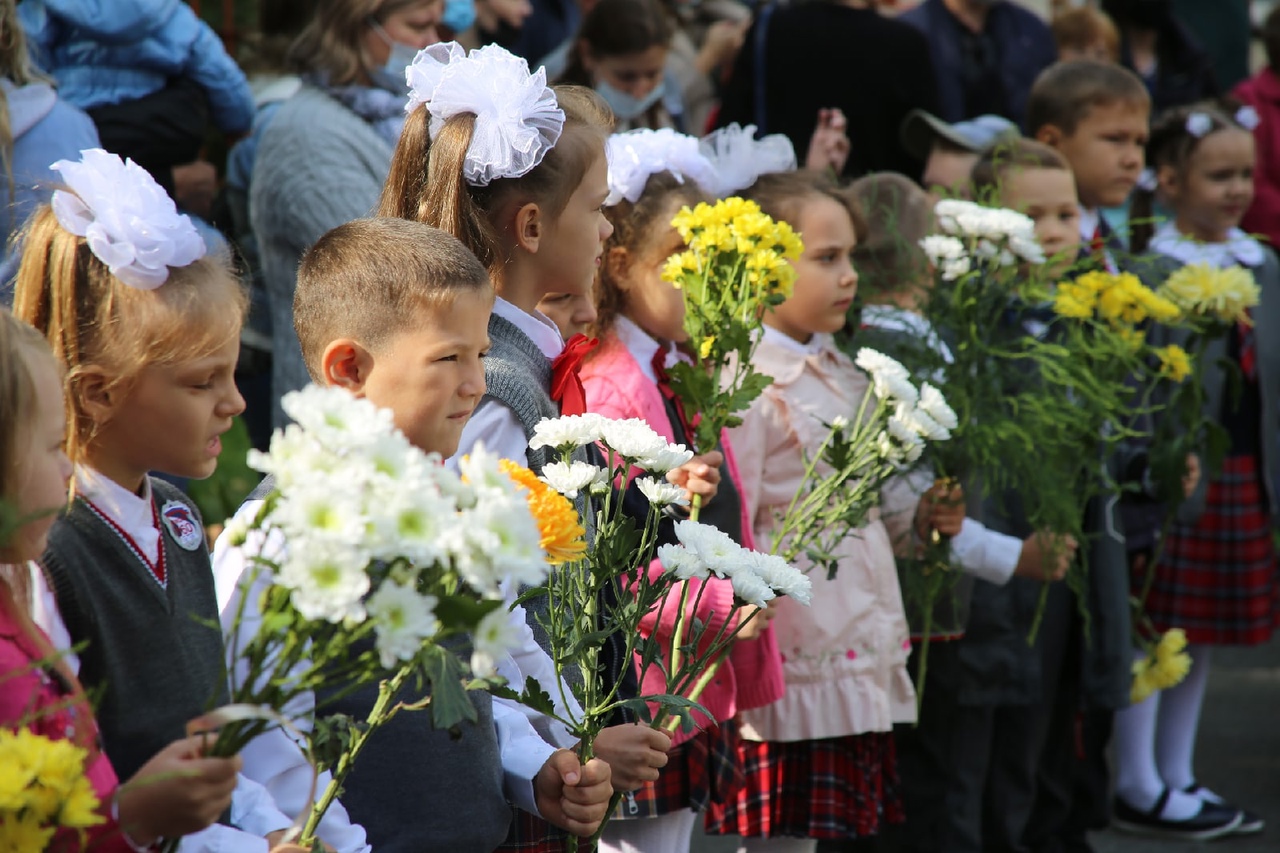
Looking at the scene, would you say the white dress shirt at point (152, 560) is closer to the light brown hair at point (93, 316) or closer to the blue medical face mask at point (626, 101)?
the light brown hair at point (93, 316)

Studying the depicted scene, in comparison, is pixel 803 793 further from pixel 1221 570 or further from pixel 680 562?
pixel 1221 570

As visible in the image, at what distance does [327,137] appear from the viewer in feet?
13.0

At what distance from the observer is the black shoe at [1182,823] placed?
4887mm

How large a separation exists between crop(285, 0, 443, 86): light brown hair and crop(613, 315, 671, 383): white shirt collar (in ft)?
4.38

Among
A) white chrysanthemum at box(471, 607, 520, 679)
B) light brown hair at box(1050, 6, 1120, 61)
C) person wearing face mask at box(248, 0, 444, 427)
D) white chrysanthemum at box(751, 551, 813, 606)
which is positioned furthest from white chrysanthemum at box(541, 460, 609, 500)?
light brown hair at box(1050, 6, 1120, 61)

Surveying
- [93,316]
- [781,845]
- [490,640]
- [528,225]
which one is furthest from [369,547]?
[781,845]

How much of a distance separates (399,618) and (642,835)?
186 cm

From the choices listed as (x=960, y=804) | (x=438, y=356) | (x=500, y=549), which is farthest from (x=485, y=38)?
(x=500, y=549)

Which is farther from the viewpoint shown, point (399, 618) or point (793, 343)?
point (793, 343)

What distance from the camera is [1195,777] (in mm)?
5395

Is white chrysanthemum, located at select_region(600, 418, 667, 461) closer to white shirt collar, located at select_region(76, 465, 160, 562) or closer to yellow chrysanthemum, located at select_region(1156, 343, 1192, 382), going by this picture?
white shirt collar, located at select_region(76, 465, 160, 562)

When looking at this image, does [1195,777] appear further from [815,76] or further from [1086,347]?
[815,76]

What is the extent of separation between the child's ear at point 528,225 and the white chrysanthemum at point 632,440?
62 cm

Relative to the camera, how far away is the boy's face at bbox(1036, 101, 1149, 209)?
5.00 m
